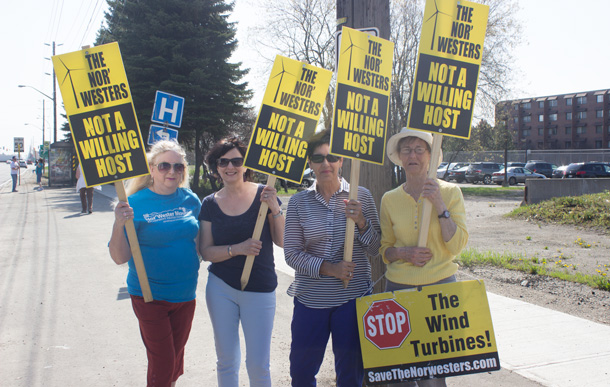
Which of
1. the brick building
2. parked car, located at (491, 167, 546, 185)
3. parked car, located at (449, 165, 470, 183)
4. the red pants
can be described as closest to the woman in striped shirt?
the red pants

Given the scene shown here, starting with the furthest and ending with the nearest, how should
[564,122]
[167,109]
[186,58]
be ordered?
[564,122] → [186,58] → [167,109]

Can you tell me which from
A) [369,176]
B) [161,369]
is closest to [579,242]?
[369,176]

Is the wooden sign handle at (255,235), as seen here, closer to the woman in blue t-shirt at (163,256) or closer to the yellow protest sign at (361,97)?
the woman in blue t-shirt at (163,256)

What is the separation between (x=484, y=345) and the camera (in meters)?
2.95

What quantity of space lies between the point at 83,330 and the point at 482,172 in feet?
126

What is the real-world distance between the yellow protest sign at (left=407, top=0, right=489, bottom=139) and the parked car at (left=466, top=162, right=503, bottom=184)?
127ft

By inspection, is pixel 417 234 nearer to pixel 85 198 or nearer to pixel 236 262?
pixel 236 262

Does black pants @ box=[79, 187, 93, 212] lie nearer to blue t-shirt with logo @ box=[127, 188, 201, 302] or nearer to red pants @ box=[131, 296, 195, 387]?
blue t-shirt with logo @ box=[127, 188, 201, 302]

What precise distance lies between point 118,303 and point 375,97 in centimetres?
474

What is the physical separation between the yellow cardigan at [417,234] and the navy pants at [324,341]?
1.30 ft

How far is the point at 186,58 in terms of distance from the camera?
85.3 feet

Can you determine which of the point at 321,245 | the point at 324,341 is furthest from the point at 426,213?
the point at 324,341

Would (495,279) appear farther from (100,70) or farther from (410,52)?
(410,52)

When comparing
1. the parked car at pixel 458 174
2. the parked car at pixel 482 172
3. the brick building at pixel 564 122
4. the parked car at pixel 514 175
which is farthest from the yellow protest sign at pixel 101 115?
the brick building at pixel 564 122
